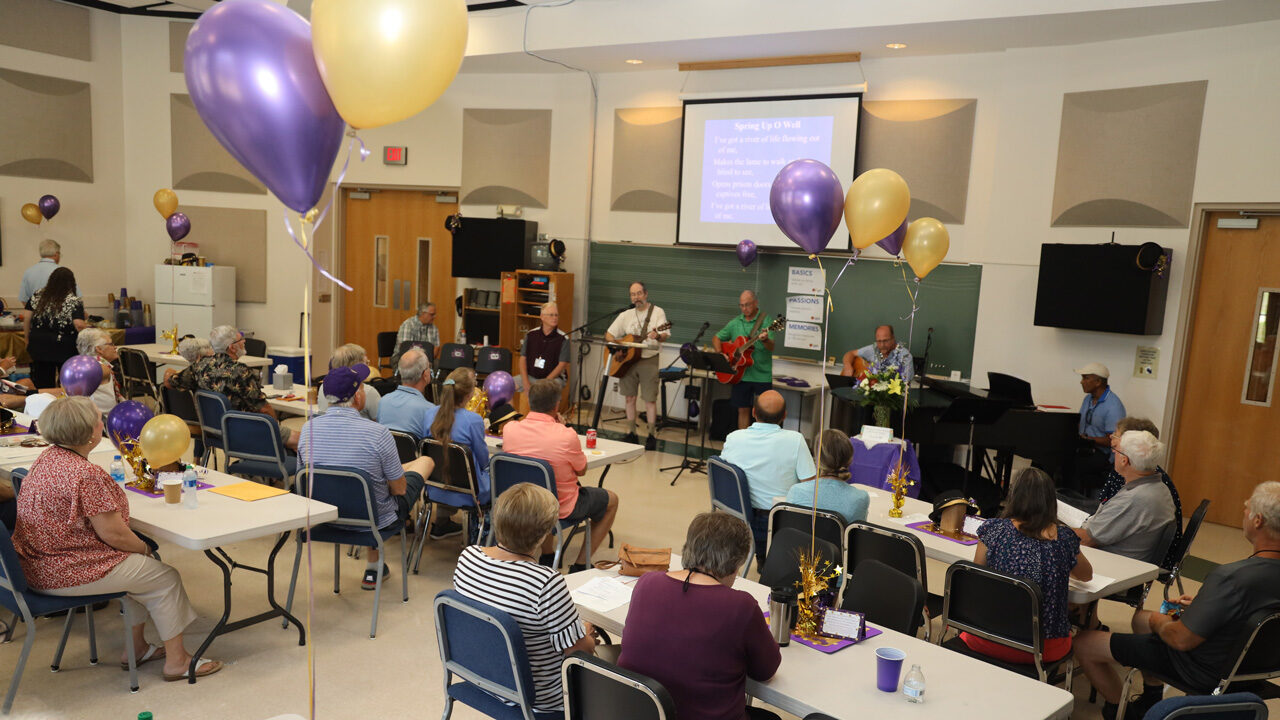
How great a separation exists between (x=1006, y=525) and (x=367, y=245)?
1000cm

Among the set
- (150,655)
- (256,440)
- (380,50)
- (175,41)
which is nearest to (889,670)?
(380,50)

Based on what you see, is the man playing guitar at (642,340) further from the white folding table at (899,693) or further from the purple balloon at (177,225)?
the white folding table at (899,693)

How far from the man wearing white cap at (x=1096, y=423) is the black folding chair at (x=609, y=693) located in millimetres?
5413

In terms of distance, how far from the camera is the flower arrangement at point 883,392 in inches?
249

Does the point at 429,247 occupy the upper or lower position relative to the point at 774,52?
lower

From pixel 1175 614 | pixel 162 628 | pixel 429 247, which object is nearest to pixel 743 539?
pixel 1175 614

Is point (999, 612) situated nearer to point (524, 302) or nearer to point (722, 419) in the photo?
point (722, 419)

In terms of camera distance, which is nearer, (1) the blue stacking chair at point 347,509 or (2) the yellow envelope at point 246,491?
(2) the yellow envelope at point 246,491

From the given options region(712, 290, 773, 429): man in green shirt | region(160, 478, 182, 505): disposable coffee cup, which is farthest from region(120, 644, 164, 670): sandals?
region(712, 290, 773, 429): man in green shirt

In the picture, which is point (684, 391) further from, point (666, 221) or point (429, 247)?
point (429, 247)

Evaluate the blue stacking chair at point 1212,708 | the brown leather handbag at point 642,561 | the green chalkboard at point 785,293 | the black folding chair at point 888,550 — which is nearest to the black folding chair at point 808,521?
the black folding chair at point 888,550

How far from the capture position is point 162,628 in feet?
12.4

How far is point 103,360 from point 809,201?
4.88m

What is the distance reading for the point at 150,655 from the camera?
3982 millimetres
